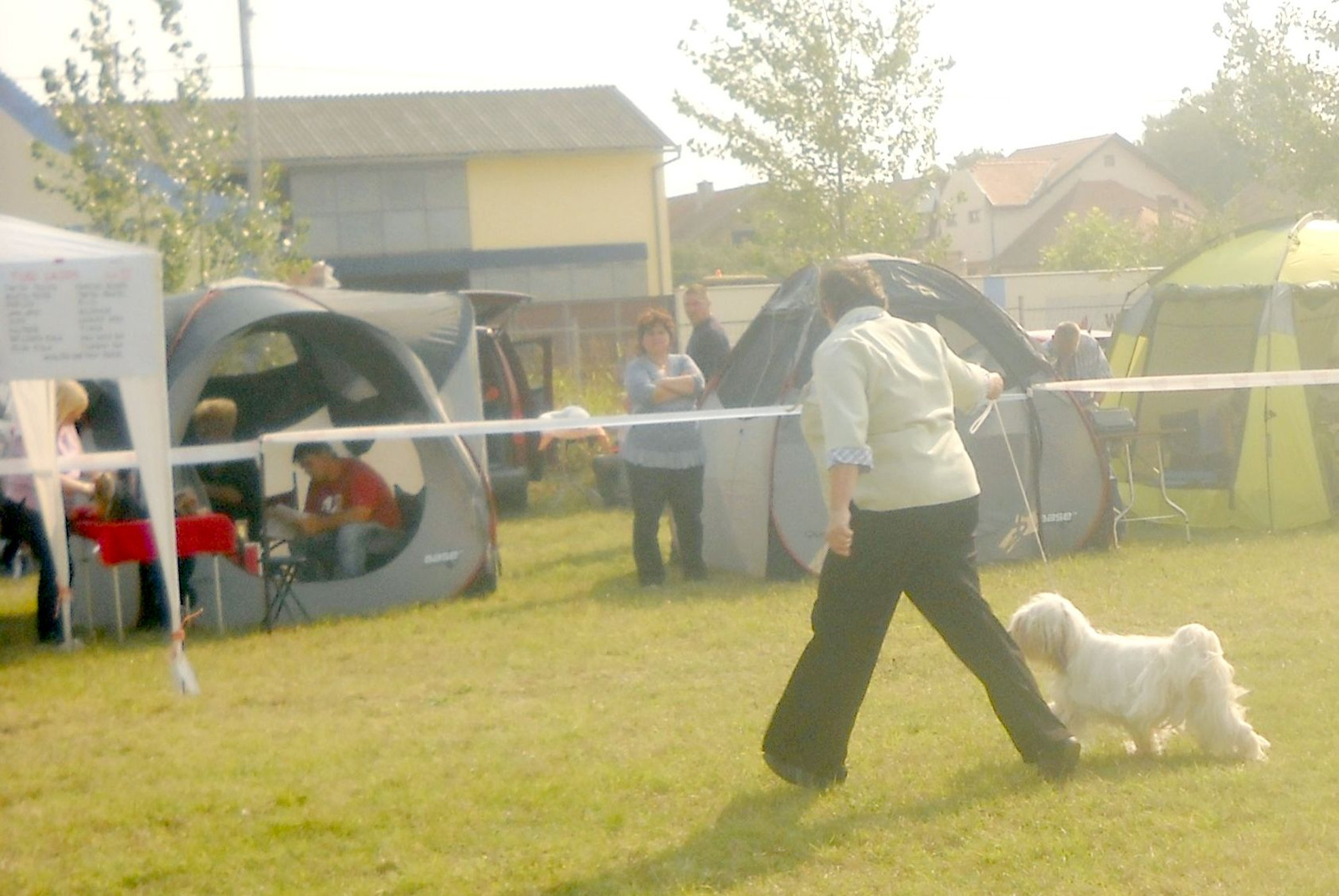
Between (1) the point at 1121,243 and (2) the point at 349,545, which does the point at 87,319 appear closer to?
(2) the point at 349,545

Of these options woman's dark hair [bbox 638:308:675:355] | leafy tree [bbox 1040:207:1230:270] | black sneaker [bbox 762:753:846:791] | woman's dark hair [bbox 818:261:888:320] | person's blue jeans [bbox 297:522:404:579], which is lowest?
black sneaker [bbox 762:753:846:791]

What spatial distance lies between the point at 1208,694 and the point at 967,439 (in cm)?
516

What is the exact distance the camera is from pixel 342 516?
1048 cm

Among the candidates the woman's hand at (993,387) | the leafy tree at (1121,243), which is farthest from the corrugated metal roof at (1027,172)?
the woman's hand at (993,387)

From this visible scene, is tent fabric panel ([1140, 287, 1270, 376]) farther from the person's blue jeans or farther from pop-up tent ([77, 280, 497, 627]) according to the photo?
the person's blue jeans

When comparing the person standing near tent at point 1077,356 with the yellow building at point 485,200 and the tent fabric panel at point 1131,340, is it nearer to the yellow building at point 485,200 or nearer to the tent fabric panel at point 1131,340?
the tent fabric panel at point 1131,340

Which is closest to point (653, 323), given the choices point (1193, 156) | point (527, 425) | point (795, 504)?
point (527, 425)

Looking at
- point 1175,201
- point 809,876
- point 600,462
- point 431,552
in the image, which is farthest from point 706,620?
point 1175,201

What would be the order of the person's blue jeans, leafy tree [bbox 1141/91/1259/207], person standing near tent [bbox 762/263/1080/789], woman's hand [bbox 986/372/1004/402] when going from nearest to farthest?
person standing near tent [bbox 762/263/1080/789]
woman's hand [bbox 986/372/1004/402]
the person's blue jeans
leafy tree [bbox 1141/91/1259/207]

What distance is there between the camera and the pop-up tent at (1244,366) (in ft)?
38.9

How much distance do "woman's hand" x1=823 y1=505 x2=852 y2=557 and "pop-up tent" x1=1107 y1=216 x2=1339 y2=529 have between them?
7316mm

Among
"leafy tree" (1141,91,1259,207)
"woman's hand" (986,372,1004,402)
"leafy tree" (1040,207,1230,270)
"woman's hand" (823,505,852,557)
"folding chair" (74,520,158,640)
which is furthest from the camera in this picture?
"leafy tree" (1141,91,1259,207)

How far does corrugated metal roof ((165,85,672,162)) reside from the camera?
4053 centimetres

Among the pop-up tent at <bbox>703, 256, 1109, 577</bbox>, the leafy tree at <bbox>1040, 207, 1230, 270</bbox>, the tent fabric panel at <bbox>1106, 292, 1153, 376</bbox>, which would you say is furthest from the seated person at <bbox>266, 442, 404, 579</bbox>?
the leafy tree at <bbox>1040, 207, 1230, 270</bbox>
